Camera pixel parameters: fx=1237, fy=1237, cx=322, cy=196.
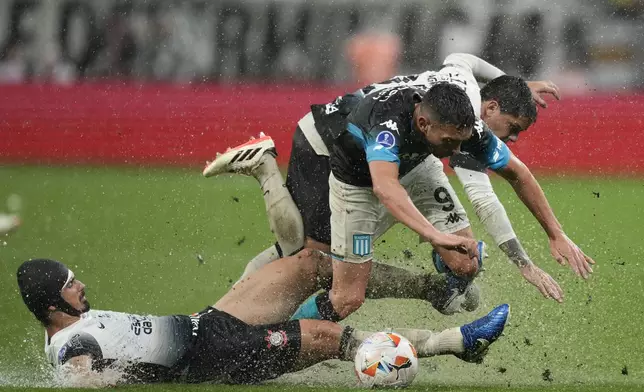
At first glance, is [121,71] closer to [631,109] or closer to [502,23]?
[502,23]

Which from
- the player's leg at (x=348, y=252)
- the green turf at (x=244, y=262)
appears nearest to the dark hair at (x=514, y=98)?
the player's leg at (x=348, y=252)

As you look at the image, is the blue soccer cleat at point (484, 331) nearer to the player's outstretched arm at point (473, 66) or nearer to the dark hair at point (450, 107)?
the dark hair at point (450, 107)

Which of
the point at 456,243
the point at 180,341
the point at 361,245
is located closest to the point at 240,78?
the point at 361,245

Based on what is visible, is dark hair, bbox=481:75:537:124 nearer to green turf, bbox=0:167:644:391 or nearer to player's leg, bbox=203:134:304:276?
green turf, bbox=0:167:644:391

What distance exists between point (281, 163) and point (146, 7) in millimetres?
3939

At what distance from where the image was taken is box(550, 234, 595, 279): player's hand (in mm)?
7469

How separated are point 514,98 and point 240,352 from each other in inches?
102

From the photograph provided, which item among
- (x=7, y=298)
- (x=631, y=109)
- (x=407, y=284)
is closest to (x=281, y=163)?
(x=631, y=109)

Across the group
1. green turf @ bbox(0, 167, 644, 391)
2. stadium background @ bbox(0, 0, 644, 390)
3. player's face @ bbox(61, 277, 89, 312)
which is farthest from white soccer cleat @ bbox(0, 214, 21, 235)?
player's face @ bbox(61, 277, 89, 312)

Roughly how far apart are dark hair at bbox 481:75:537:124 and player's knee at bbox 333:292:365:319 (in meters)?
1.66

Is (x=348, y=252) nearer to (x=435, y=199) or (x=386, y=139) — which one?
(x=435, y=199)

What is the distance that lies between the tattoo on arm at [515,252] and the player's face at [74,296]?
2633mm

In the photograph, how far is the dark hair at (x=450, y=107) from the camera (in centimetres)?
682

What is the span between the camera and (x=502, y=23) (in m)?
18.5
